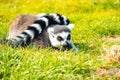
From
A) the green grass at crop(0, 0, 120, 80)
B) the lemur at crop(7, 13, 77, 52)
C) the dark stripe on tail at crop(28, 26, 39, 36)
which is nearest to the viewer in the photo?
the green grass at crop(0, 0, 120, 80)

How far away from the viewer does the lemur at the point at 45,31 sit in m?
8.97

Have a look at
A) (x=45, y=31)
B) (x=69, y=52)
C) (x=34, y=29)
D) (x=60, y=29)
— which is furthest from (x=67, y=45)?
(x=69, y=52)

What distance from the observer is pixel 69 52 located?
7.39 m

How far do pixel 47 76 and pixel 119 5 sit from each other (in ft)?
33.3

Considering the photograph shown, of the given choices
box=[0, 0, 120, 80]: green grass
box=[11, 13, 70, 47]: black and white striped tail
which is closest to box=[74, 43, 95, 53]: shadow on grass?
box=[0, 0, 120, 80]: green grass

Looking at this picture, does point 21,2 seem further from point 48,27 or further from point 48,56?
point 48,56

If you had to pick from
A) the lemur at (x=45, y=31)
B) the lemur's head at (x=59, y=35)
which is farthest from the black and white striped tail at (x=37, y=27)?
the lemur's head at (x=59, y=35)

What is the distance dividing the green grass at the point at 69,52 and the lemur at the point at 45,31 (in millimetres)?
430

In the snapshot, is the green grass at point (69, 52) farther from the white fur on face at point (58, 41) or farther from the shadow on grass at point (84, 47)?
the white fur on face at point (58, 41)

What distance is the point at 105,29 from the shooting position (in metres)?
11.1

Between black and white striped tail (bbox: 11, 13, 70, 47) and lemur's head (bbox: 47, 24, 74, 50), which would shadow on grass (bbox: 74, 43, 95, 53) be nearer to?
lemur's head (bbox: 47, 24, 74, 50)

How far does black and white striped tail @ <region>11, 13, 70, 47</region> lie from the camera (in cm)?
872

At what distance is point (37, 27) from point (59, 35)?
0.51m

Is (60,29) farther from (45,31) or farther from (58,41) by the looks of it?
(45,31)
